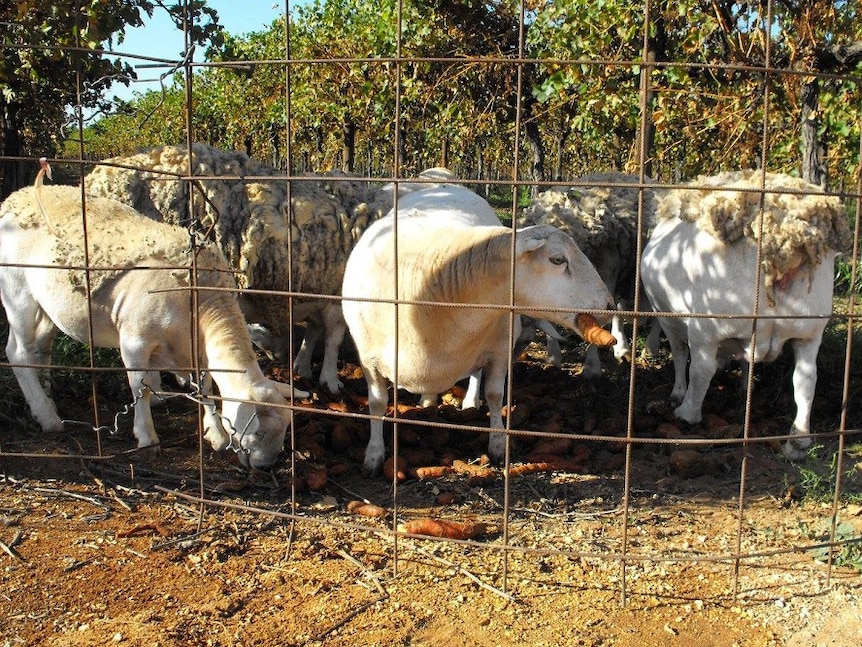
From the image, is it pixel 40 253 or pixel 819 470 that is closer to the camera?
pixel 819 470

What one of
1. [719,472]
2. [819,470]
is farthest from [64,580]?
[819,470]

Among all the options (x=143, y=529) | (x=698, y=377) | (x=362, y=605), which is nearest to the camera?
(x=362, y=605)

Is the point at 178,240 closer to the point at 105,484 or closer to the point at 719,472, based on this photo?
the point at 105,484

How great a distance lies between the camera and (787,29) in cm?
728

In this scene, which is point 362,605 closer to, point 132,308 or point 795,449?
point 132,308

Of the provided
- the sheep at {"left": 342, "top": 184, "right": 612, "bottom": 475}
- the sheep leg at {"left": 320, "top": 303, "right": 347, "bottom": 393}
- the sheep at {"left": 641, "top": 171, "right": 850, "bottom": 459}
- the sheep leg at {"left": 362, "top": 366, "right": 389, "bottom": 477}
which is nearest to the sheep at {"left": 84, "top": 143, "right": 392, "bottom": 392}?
the sheep leg at {"left": 320, "top": 303, "right": 347, "bottom": 393}

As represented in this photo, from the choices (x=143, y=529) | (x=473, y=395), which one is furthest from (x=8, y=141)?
(x=143, y=529)

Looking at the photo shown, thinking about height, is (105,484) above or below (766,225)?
below

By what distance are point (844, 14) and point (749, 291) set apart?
3.60 m

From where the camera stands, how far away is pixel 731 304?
5691 mm

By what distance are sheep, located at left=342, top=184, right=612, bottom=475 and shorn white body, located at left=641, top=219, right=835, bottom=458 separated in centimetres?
132

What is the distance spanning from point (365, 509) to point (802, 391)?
10.1 ft

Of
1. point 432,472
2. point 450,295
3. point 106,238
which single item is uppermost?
point 106,238

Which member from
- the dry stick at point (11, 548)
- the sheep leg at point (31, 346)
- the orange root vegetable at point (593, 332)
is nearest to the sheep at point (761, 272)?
the orange root vegetable at point (593, 332)
